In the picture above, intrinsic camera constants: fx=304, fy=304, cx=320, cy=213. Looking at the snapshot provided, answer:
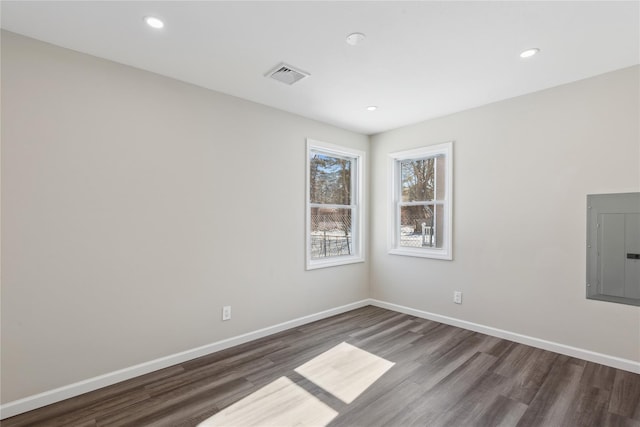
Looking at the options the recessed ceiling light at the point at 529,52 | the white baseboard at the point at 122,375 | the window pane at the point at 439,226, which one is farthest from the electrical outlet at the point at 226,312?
the recessed ceiling light at the point at 529,52

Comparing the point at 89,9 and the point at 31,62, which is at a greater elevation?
the point at 89,9

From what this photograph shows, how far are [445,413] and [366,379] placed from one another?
0.62 metres

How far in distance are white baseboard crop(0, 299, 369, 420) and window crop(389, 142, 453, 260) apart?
6.24 feet

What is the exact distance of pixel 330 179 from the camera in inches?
167

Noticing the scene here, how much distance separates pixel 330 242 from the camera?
423 centimetres

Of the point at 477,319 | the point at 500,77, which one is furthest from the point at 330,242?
the point at 500,77

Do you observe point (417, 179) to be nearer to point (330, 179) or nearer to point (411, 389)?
point (330, 179)

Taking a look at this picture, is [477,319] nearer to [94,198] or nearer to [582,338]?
[582,338]

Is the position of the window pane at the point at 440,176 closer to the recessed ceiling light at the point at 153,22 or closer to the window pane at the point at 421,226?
the window pane at the point at 421,226

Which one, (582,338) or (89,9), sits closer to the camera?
(89,9)

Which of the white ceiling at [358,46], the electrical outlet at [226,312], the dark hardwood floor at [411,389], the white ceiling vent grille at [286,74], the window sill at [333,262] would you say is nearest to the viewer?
the white ceiling at [358,46]

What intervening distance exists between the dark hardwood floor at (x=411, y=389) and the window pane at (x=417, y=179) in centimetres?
→ 186

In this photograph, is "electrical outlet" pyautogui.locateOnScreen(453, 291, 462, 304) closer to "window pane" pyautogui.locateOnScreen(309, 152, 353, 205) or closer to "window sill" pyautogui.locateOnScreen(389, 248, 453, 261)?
"window sill" pyautogui.locateOnScreen(389, 248, 453, 261)

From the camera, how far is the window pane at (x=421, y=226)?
397 cm
